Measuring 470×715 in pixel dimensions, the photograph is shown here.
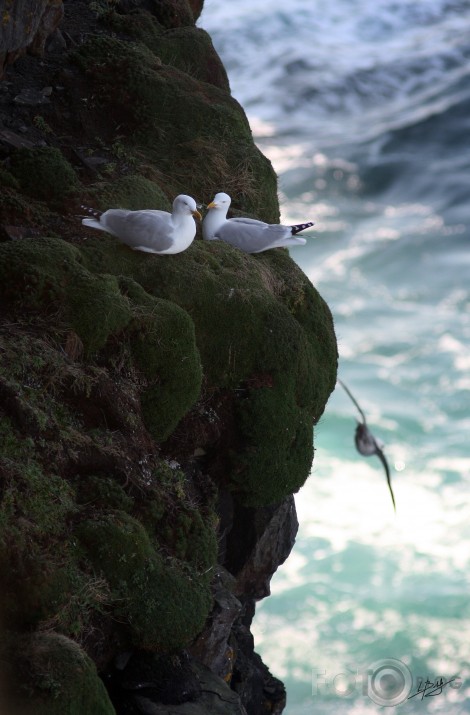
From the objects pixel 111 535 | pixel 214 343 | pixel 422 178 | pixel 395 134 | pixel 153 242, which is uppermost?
pixel 395 134

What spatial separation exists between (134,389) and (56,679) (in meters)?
2.38

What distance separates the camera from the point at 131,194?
865 cm

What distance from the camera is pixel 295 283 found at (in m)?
8.89

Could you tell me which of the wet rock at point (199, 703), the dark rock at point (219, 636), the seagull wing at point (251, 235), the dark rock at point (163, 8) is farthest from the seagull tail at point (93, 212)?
the dark rock at point (163, 8)

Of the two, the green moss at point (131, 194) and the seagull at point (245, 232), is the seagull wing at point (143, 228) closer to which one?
the green moss at point (131, 194)

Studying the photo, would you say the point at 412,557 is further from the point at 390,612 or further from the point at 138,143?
the point at 138,143

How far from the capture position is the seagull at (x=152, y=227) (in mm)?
7633

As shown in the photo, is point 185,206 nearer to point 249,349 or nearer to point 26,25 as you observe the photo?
point 249,349

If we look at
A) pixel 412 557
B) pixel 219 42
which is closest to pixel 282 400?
pixel 412 557

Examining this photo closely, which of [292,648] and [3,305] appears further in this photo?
[292,648]

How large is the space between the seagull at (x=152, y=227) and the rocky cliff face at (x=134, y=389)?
0.17 m

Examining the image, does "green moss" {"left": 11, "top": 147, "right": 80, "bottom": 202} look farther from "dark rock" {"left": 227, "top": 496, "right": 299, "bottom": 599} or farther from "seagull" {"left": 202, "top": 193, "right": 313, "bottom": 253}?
"dark rock" {"left": 227, "top": 496, "right": 299, "bottom": 599}

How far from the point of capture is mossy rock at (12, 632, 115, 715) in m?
5.26

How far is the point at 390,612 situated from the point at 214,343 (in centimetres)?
945
